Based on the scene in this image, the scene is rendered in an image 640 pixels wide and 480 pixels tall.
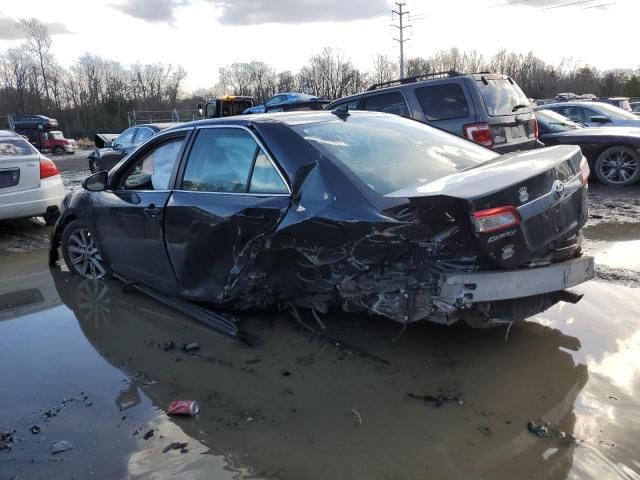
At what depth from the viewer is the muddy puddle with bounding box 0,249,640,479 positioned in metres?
2.56

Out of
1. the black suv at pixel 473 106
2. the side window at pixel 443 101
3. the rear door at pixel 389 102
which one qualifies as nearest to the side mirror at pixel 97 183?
the black suv at pixel 473 106

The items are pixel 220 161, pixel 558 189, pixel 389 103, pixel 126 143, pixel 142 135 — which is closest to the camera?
pixel 558 189

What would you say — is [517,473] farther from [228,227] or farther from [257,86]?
[257,86]

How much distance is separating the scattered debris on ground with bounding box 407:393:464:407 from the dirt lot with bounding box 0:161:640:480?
0.03 feet

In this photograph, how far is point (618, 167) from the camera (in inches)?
361

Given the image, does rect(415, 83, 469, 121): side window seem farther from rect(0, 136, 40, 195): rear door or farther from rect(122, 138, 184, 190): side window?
rect(0, 136, 40, 195): rear door

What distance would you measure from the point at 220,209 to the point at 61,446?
175cm

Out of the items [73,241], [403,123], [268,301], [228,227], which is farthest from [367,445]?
[73,241]

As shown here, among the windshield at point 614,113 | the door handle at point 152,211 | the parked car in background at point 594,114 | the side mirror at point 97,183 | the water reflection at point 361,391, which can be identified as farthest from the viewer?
the windshield at point 614,113

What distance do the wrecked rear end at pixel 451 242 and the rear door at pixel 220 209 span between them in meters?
0.27

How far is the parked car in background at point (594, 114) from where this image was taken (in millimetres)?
11820

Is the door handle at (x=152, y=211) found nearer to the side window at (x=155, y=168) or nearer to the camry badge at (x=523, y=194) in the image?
Result: the side window at (x=155, y=168)

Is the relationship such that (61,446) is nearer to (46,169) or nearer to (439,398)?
(439,398)

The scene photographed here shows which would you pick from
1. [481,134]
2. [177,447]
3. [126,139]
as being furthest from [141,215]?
[126,139]
